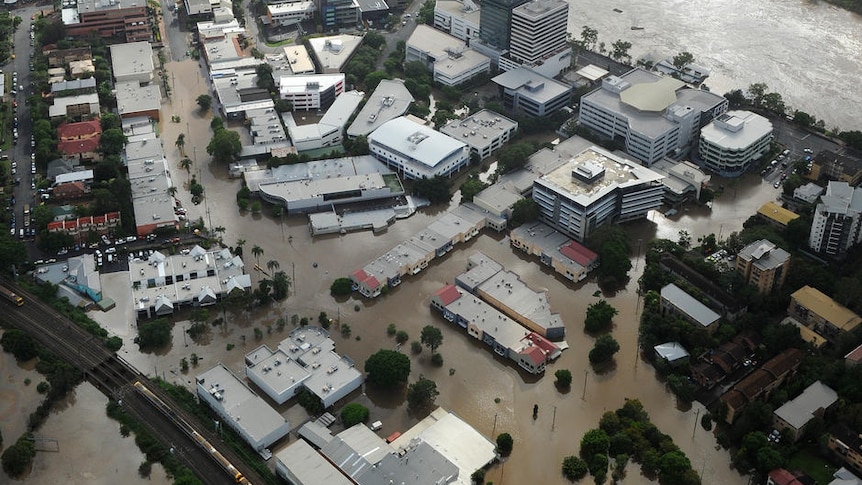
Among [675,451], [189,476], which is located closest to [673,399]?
[675,451]

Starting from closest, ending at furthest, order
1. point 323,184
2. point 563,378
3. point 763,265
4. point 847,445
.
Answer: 1. point 847,445
2. point 563,378
3. point 763,265
4. point 323,184

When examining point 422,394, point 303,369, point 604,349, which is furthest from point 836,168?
point 303,369

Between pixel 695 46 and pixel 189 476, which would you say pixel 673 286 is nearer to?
pixel 189 476

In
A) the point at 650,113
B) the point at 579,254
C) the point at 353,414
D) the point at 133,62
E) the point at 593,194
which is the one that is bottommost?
the point at 579,254

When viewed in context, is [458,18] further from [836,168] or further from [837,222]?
[837,222]

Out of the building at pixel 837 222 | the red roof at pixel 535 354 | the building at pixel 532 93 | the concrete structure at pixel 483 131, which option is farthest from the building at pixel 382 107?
the building at pixel 837 222

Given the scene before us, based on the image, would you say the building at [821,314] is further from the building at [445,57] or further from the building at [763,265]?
the building at [445,57]
